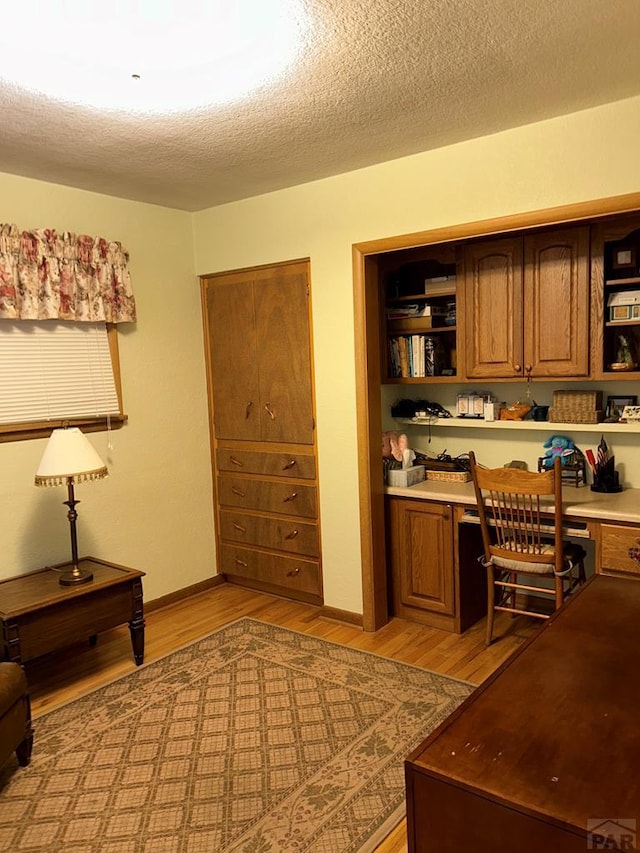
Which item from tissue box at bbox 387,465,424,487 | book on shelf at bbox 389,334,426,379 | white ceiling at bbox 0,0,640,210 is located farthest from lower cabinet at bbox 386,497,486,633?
white ceiling at bbox 0,0,640,210

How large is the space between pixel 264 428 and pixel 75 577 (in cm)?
153

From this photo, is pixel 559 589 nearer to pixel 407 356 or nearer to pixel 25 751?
pixel 407 356

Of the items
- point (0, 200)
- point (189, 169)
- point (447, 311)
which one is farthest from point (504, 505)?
point (0, 200)

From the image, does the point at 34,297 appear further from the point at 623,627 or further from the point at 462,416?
the point at 623,627

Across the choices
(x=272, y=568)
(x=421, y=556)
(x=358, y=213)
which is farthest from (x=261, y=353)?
(x=421, y=556)

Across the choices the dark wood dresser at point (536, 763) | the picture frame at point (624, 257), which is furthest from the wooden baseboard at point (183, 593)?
the picture frame at point (624, 257)

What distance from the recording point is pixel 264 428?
4168mm

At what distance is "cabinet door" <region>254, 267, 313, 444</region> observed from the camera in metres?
3.87

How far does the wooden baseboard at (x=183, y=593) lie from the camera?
4.12 metres

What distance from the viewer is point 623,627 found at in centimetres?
172

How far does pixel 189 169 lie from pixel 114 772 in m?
2.87

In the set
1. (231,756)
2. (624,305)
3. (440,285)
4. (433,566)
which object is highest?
(440,285)

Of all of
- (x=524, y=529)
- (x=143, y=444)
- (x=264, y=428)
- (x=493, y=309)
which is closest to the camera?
(x=524, y=529)

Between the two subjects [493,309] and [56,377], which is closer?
[493,309]
